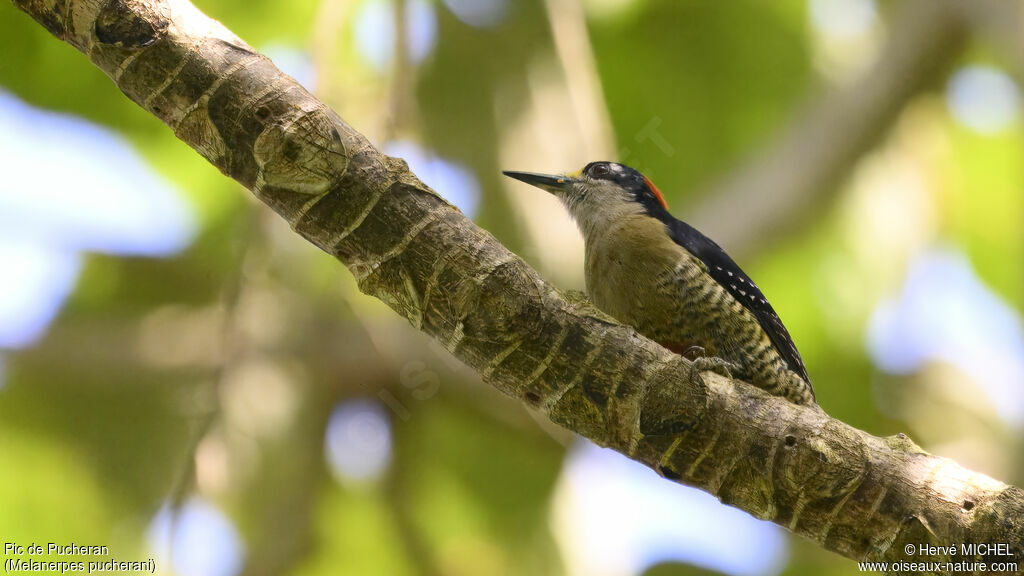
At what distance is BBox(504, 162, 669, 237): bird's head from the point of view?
5.00 metres

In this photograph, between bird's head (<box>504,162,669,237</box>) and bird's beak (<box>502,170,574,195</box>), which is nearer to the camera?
bird's head (<box>504,162,669,237</box>)

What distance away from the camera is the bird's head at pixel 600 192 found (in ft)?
16.4

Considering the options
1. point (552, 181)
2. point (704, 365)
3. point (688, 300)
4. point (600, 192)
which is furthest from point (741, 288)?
point (552, 181)

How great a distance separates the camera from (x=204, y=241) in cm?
647

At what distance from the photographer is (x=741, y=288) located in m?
4.48

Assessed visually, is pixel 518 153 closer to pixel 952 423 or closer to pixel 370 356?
pixel 370 356

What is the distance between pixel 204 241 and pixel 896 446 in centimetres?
492

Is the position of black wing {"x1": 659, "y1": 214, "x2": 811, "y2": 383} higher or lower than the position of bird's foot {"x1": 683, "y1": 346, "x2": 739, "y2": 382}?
higher

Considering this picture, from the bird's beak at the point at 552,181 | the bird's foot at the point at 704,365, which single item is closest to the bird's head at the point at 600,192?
the bird's beak at the point at 552,181

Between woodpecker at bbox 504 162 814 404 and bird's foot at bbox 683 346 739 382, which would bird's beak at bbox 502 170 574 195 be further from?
bird's foot at bbox 683 346 739 382

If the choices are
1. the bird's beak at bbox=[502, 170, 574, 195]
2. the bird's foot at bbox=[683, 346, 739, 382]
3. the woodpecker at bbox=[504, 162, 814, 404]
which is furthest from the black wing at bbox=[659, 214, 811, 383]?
the bird's beak at bbox=[502, 170, 574, 195]

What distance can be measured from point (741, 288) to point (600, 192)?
3.80 ft

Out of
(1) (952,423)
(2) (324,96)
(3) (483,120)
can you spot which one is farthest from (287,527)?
(1) (952,423)

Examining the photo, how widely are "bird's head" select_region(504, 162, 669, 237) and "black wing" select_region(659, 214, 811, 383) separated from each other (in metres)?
0.41
